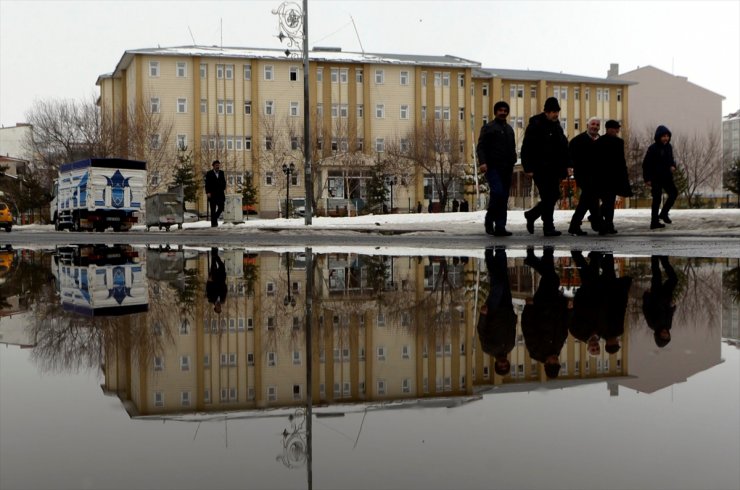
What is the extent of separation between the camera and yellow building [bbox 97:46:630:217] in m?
68.4

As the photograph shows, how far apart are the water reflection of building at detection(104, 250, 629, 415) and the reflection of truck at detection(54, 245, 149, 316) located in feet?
0.61

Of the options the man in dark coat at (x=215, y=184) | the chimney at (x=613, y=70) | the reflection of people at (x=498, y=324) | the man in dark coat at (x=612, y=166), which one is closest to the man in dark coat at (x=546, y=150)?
the man in dark coat at (x=612, y=166)

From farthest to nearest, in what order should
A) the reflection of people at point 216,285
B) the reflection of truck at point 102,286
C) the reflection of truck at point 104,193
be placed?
1. the reflection of truck at point 104,193
2. the reflection of people at point 216,285
3. the reflection of truck at point 102,286

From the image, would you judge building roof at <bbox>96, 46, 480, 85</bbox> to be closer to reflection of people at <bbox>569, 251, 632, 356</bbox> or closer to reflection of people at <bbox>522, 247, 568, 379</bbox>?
reflection of people at <bbox>569, 251, 632, 356</bbox>

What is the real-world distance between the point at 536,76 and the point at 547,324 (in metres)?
87.2

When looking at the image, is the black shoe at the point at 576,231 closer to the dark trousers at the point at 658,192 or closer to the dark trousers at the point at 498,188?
the dark trousers at the point at 498,188

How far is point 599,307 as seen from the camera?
427 cm

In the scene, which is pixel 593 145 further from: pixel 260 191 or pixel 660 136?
pixel 260 191

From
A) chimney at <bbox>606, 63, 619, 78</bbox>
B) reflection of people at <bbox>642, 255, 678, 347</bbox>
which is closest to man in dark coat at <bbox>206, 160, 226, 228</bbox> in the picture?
reflection of people at <bbox>642, 255, 678, 347</bbox>

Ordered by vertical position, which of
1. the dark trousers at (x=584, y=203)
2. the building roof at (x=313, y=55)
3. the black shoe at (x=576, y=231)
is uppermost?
the building roof at (x=313, y=55)

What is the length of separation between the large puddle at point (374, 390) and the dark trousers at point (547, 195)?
761cm

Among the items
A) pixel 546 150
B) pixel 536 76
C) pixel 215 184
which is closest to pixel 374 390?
pixel 546 150

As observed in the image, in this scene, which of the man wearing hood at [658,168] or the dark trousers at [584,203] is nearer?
the dark trousers at [584,203]

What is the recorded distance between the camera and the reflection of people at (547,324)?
286cm
